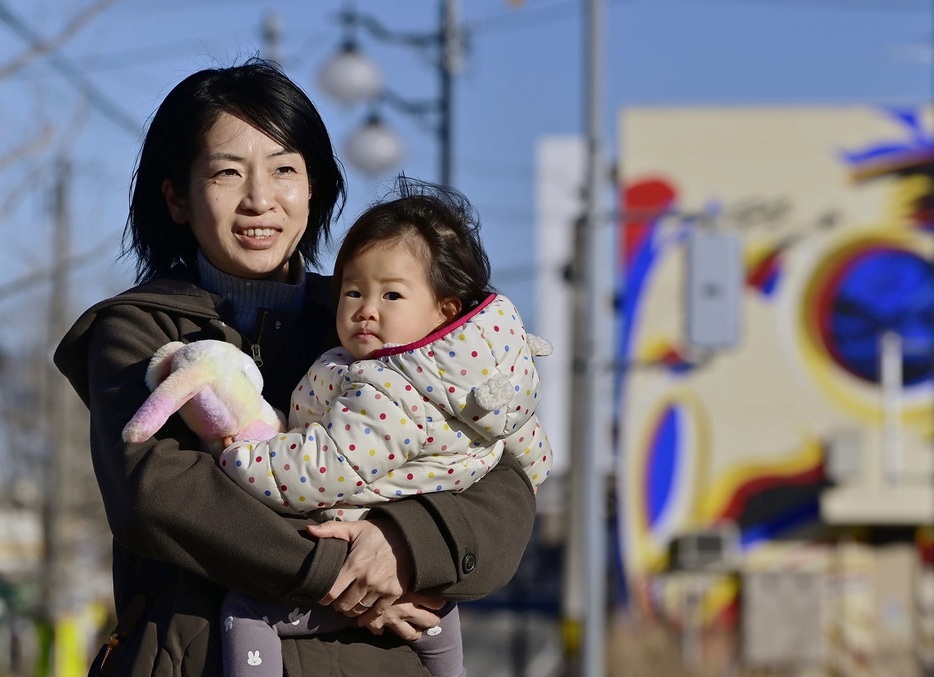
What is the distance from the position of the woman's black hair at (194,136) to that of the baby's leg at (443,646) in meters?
0.82

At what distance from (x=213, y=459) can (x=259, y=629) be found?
0.94ft

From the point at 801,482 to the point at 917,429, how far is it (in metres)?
1.98

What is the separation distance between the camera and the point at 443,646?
105 inches

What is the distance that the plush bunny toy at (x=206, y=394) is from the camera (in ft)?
7.78

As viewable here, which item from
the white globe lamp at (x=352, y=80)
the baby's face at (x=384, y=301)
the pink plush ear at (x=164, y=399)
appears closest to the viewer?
the pink plush ear at (x=164, y=399)

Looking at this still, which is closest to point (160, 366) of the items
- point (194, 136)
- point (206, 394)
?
point (206, 394)

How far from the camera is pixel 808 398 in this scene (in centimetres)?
2359

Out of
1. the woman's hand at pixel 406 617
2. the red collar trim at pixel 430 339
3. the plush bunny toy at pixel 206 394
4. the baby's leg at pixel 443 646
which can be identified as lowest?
the baby's leg at pixel 443 646

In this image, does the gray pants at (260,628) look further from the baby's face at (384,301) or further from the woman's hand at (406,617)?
the baby's face at (384,301)

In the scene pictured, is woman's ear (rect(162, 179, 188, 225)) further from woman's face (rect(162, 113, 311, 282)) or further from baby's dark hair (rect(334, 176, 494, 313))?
baby's dark hair (rect(334, 176, 494, 313))

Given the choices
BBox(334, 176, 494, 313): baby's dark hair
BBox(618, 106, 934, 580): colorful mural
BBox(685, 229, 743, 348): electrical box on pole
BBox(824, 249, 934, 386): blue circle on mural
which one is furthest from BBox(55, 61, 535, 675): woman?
BBox(824, 249, 934, 386): blue circle on mural

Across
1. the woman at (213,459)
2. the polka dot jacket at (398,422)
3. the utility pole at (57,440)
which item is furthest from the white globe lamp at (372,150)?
the polka dot jacket at (398,422)

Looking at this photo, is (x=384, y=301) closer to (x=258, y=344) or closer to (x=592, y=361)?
(x=258, y=344)

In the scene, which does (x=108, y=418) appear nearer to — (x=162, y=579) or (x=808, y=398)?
(x=162, y=579)
